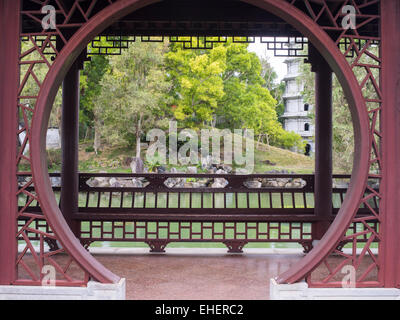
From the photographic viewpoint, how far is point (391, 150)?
3523mm

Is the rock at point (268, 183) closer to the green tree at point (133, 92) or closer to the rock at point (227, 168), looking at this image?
the rock at point (227, 168)

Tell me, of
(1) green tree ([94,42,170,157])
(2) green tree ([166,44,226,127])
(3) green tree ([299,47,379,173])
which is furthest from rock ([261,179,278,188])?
(1) green tree ([94,42,170,157])

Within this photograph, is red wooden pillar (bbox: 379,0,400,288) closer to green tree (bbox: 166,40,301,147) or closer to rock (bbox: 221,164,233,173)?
green tree (bbox: 166,40,301,147)

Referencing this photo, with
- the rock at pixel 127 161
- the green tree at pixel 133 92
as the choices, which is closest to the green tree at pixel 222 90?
the green tree at pixel 133 92

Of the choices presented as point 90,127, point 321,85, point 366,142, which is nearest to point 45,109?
point 366,142

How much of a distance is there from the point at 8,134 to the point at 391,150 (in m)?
3.50

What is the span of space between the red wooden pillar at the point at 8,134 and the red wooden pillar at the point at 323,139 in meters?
4.07

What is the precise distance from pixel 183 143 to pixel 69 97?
1298cm

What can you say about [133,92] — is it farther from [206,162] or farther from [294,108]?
[294,108]

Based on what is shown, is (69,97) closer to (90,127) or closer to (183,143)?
(183,143)

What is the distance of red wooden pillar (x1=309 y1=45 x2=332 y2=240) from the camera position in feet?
18.7

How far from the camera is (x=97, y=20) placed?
11.4 feet

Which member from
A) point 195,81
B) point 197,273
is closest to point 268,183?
point 195,81

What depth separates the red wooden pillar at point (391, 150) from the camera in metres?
3.51
